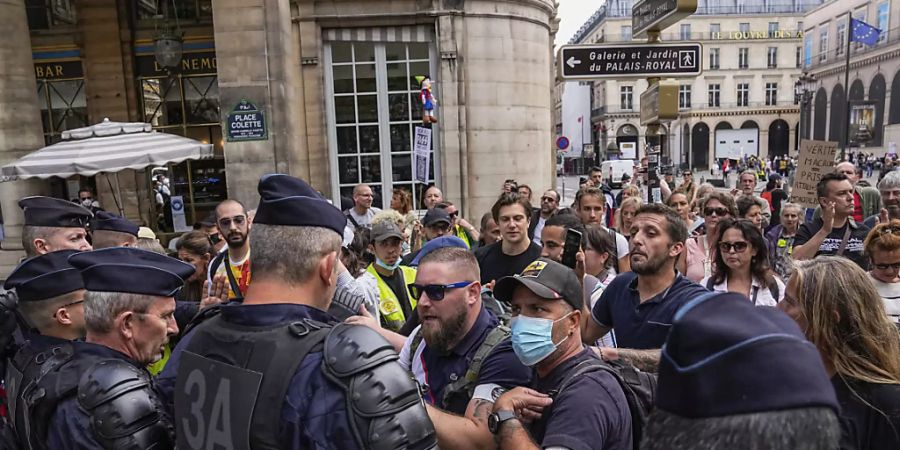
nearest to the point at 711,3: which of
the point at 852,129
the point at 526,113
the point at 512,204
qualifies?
the point at 852,129

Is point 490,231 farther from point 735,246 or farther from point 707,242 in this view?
point 735,246

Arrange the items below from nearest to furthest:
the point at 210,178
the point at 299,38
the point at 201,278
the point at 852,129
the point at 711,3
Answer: the point at 201,278
the point at 299,38
the point at 210,178
the point at 852,129
the point at 711,3

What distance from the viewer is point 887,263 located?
3688 millimetres

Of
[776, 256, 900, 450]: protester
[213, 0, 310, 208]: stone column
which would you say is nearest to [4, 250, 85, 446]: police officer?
[776, 256, 900, 450]: protester

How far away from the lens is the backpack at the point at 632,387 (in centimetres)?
218

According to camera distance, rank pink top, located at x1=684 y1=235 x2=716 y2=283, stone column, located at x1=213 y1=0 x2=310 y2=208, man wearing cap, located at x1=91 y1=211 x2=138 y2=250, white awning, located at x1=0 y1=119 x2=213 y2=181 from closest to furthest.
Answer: man wearing cap, located at x1=91 y1=211 x2=138 y2=250 < pink top, located at x1=684 y1=235 x2=716 y2=283 < white awning, located at x1=0 y1=119 x2=213 y2=181 < stone column, located at x1=213 y1=0 x2=310 y2=208

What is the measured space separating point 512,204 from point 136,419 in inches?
149

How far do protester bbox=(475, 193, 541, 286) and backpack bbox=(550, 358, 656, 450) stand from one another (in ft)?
9.30

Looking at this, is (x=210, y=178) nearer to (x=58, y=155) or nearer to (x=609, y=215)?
(x=58, y=155)

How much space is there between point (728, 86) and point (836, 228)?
6912 cm

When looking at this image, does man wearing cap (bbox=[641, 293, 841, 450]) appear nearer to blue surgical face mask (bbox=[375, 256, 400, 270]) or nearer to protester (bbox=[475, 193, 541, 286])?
blue surgical face mask (bbox=[375, 256, 400, 270])

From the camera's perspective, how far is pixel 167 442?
2.10 meters

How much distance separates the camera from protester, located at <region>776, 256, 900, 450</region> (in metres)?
2.05

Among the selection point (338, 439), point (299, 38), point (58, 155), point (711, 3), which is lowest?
point (338, 439)
